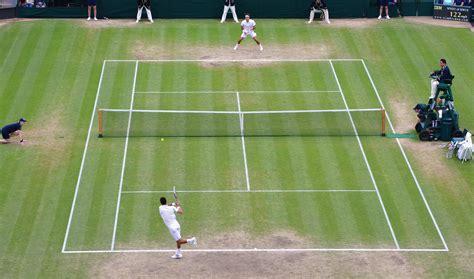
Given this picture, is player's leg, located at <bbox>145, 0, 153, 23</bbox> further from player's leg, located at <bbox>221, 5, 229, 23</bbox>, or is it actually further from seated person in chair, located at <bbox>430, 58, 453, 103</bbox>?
seated person in chair, located at <bbox>430, 58, 453, 103</bbox>

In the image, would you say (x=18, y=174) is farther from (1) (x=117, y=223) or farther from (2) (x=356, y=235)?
(2) (x=356, y=235)

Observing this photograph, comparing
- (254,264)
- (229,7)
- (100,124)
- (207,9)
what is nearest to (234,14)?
(229,7)

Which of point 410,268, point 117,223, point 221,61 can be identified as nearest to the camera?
point 410,268

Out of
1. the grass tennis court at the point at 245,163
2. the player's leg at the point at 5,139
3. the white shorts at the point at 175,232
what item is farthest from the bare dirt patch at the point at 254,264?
the player's leg at the point at 5,139

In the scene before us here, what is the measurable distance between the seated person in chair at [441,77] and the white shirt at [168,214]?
18.0 metres

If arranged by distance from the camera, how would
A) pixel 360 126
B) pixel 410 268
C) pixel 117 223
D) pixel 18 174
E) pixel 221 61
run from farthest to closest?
pixel 221 61, pixel 360 126, pixel 18 174, pixel 117 223, pixel 410 268

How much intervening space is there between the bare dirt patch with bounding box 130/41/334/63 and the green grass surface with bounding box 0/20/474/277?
0.70ft

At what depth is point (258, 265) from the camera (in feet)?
161

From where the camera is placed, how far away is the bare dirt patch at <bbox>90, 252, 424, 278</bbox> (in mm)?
48344

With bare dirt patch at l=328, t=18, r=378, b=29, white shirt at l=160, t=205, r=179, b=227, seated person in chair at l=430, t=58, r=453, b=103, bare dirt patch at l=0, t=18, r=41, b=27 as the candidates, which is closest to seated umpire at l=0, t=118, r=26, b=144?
white shirt at l=160, t=205, r=179, b=227

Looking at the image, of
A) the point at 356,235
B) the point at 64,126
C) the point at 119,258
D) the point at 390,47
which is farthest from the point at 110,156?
the point at 390,47

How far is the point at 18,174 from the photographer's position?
2228 inches

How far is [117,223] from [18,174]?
6.68 m

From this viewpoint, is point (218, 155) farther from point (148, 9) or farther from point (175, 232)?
point (148, 9)
